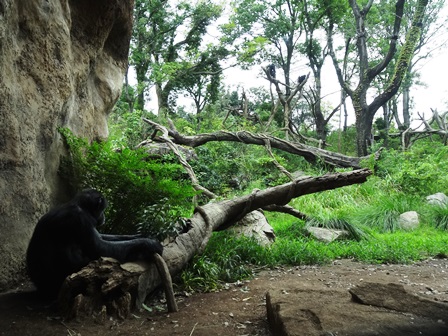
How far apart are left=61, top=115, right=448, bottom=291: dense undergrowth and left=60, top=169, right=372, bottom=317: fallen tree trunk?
246 millimetres

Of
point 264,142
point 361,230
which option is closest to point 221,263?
point 361,230

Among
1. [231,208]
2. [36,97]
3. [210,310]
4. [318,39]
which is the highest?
[318,39]

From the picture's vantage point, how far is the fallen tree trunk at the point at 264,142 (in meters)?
10.9

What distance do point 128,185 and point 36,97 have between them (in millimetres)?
1370

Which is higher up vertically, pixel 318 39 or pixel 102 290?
pixel 318 39

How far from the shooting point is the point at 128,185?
426 centimetres

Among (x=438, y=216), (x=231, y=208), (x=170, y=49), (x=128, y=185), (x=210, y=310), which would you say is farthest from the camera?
(x=170, y=49)

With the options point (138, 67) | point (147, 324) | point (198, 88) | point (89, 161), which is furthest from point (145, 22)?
point (147, 324)

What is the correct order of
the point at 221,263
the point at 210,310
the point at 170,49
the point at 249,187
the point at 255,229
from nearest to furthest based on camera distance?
the point at 210,310, the point at 221,263, the point at 255,229, the point at 249,187, the point at 170,49

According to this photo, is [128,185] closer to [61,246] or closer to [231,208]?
[61,246]

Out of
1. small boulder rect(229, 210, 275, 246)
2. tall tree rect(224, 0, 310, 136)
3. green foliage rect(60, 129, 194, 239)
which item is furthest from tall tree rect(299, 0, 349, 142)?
green foliage rect(60, 129, 194, 239)

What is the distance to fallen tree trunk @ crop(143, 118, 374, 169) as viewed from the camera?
10883 mm

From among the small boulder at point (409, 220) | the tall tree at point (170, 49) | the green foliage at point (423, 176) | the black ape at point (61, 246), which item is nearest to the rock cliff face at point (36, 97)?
the black ape at point (61, 246)

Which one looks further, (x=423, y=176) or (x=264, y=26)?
(x=264, y=26)
